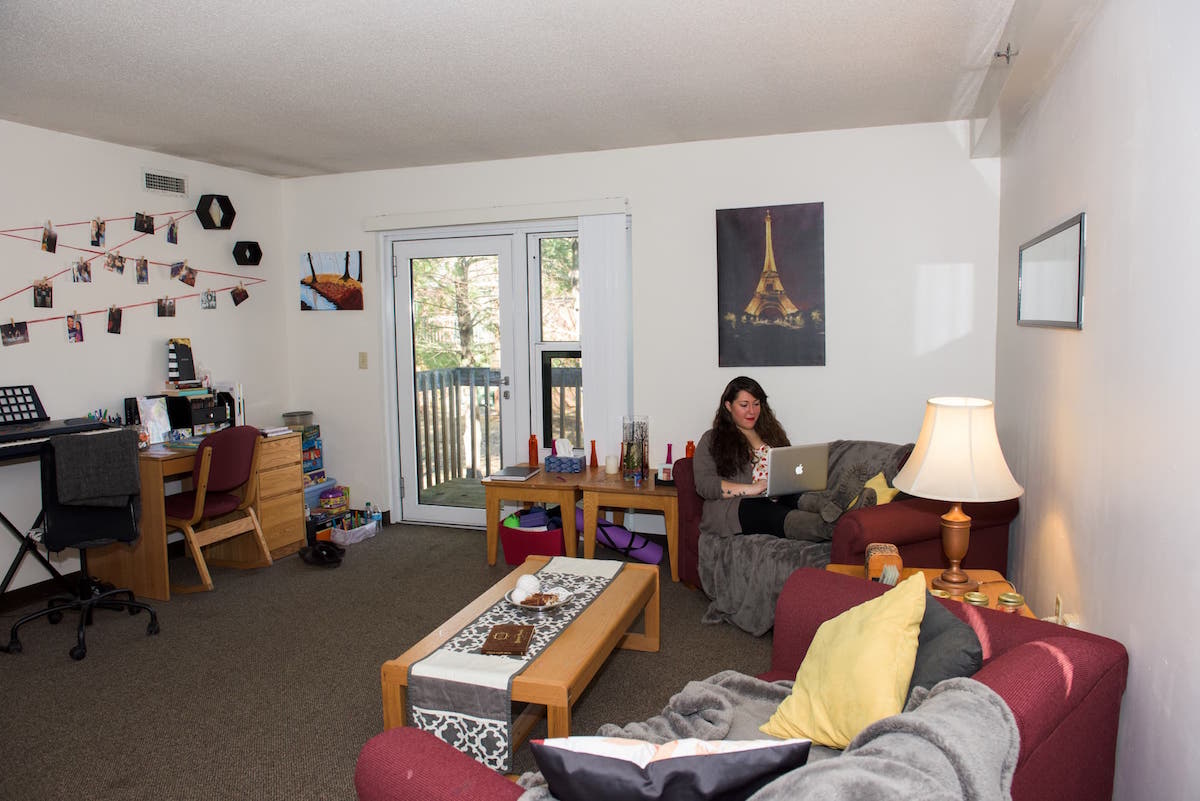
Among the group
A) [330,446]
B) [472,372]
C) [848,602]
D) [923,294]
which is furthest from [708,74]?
[330,446]

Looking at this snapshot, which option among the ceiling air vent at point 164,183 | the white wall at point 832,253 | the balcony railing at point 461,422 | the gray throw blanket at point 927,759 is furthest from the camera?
the balcony railing at point 461,422

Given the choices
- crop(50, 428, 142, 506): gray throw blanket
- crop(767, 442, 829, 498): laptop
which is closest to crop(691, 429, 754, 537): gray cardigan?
crop(767, 442, 829, 498): laptop

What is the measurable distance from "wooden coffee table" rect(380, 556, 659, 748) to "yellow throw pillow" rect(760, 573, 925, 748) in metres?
0.59

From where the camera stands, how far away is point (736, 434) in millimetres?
3848

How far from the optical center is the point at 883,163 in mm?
4152

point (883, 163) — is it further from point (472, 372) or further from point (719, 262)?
point (472, 372)

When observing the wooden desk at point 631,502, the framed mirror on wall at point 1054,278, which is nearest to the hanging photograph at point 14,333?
the wooden desk at point 631,502

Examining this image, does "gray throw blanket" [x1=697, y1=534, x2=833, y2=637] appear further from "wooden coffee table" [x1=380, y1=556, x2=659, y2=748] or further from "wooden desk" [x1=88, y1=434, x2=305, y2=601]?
"wooden desk" [x1=88, y1=434, x2=305, y2=601]

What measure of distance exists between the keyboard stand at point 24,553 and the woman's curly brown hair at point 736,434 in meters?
3.13

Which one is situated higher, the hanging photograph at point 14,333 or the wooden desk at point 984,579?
the hanging photograph at point 14,333

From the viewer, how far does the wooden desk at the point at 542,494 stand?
4.29 metres

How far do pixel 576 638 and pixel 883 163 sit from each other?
3.07m

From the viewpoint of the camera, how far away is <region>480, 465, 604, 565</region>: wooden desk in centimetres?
429

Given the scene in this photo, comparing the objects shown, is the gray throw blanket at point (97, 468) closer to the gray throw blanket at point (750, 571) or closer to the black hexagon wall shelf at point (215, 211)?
the black hexagon wall shelf at point (215, 211)
